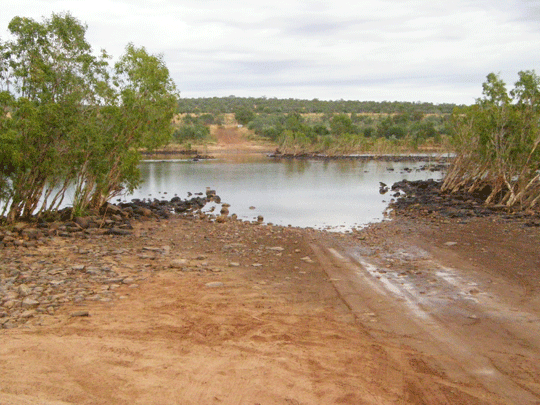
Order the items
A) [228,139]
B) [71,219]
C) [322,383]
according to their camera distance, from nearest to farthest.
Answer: [322,383], [71,219], [228,139]

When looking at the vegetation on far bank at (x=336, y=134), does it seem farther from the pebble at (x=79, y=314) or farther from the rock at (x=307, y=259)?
the pebble at (x=79, y=314)

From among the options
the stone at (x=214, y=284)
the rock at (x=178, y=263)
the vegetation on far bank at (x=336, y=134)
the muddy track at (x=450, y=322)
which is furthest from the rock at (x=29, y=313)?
the vegetation on far bank at (x=336, y=134)

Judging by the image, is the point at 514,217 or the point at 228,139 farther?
the point at 228,139

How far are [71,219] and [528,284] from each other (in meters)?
13.1

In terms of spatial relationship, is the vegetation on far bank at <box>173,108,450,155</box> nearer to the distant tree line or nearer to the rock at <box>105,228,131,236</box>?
the distant tree line

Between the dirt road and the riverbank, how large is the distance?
2 centimetres

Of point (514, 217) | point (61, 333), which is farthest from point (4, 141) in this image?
point (514, 217)

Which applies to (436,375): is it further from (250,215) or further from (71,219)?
(250,215)

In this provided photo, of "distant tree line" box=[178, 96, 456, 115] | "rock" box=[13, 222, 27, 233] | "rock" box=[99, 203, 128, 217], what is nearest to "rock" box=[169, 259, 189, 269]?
"rock" box=[13, 222, 27, 233]

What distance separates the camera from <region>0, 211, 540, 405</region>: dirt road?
5.27 m

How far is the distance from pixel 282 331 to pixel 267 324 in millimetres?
346

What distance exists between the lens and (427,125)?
96812 millimetres

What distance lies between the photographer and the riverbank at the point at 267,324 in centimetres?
530

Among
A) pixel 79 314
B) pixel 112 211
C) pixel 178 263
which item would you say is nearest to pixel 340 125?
pixel 112 211
